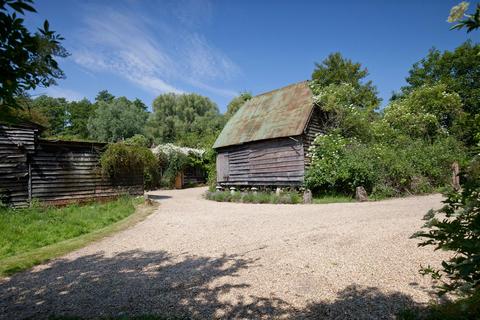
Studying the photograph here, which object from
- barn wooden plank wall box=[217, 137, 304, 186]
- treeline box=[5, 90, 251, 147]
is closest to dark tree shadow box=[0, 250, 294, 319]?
barn wooden plank wall box=[217, 137, 304, 186]

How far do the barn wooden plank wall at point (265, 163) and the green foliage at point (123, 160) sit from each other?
552cm

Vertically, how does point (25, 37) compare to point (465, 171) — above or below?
above

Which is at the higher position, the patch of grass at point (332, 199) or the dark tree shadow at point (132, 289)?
the patch of grass at point (332, 199)

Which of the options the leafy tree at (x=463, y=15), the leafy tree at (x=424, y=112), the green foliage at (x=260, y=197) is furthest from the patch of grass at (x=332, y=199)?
the leafy tree at (x=463, y=15)

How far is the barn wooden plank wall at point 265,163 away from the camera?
16625mm

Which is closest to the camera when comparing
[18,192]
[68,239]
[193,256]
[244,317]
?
[244,317]

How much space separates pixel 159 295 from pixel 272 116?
15.9m

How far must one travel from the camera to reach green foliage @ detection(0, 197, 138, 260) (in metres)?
7.72

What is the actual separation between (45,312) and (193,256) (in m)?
2.85

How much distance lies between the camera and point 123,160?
1572 centimetres

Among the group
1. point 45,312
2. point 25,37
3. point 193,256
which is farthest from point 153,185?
point 25,37

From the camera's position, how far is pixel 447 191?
239 cm

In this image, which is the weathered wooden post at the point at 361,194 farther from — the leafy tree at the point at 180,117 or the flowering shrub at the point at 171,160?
the leafy tree at the point at 180,117

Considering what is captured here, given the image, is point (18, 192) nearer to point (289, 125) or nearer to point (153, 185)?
point (289, 125)
